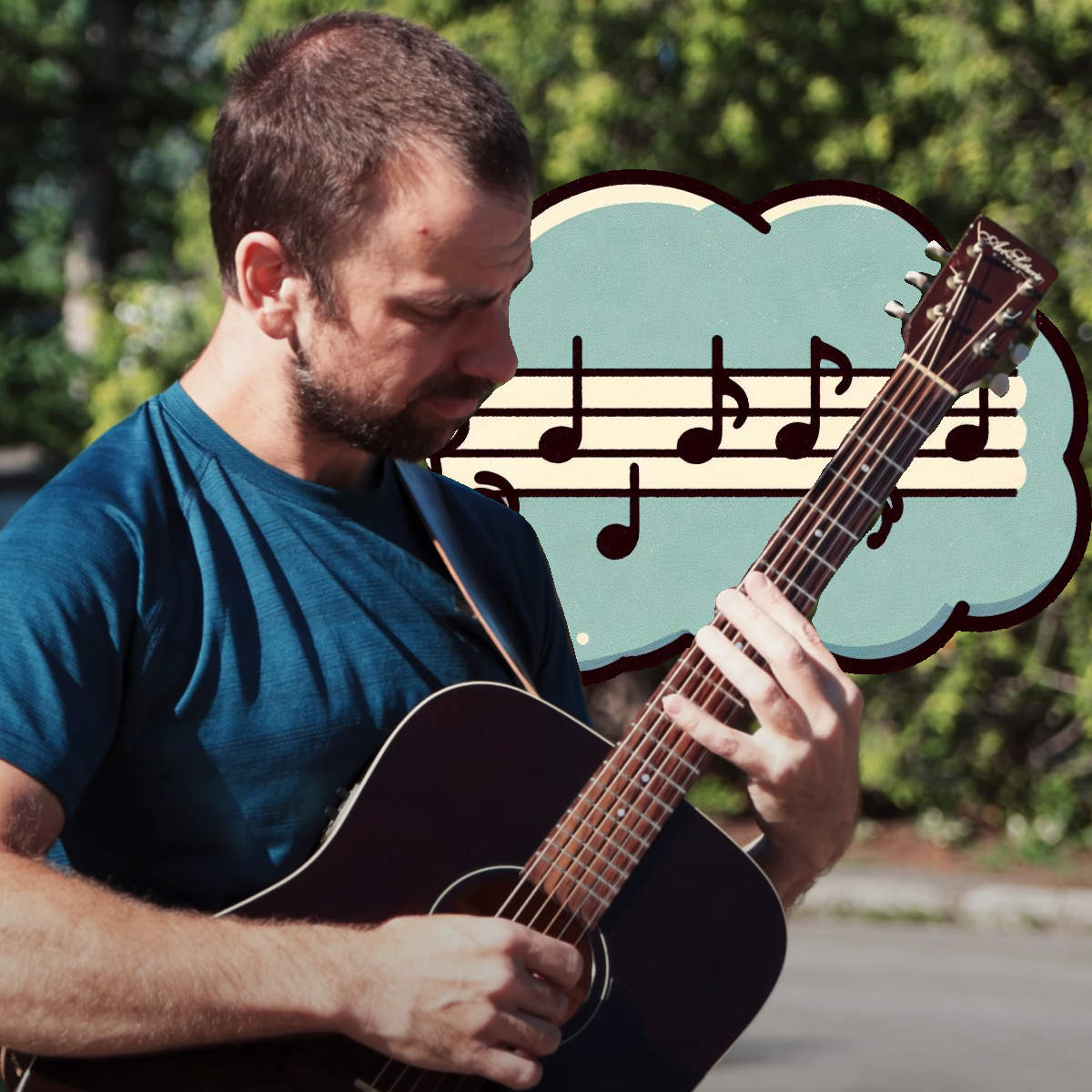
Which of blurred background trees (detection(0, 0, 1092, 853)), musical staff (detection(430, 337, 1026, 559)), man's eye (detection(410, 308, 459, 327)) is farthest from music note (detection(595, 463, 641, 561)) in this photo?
blurred background trees (detection(0, 0, 1092, 853))

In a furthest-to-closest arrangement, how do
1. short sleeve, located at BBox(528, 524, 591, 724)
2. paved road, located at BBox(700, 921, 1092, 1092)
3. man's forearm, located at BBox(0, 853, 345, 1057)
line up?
paved road, located at BBox(700, 921, 1092, 1092) → short sleeve, located at BBox(528, 524, 591, 724) → man's forearm, located at BBox(0, 853, 345, 1057)

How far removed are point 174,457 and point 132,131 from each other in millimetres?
17598

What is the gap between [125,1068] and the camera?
65.5 inches

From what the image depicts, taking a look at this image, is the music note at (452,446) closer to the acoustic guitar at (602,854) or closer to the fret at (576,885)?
the acoustic guitar at (602,854)

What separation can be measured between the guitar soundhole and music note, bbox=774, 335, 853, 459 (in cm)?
105

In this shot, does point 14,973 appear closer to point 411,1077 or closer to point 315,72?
point 411,1077

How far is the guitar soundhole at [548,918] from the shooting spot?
1858 mm

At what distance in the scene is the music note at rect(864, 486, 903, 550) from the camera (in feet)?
8.78

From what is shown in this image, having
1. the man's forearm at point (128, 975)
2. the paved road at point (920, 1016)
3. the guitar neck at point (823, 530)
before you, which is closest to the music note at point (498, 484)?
the guitar neck at point (823, 530)

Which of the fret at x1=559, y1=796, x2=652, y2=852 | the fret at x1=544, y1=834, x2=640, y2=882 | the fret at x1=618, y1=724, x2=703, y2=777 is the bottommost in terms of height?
the fret at x1=544, y1=834, x2=640, y2=882

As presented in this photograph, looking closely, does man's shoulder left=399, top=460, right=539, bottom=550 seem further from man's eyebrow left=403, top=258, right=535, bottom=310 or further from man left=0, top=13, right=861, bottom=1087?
man's eyebrow left=403, top=258, right=535, bottom=310

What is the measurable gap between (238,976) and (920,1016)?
18.6ft

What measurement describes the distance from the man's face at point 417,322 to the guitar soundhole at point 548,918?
0.48 metres

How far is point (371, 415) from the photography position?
1803 millimetres
